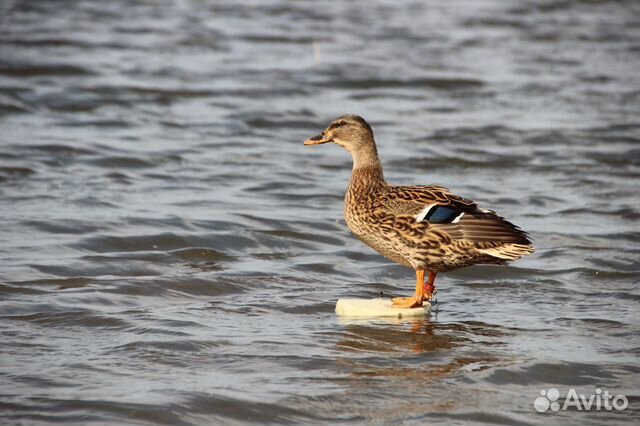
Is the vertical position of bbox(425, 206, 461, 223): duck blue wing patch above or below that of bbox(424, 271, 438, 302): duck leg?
above

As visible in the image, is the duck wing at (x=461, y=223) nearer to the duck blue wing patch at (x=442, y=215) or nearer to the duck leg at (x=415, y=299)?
the duck blue wing patch at (x=442, y=215)

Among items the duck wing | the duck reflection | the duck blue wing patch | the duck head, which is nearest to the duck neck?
the duck head

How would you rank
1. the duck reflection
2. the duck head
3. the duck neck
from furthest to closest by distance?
the duck head → the duck neck → the duck reflection

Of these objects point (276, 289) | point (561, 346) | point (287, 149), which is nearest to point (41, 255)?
point (276, 289)

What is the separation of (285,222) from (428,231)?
2.90 m

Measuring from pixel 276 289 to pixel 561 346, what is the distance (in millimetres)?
2188

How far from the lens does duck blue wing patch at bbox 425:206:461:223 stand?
7434 mm

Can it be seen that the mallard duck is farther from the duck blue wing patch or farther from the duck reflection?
the duck reflection

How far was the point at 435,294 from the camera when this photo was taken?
8250 mm

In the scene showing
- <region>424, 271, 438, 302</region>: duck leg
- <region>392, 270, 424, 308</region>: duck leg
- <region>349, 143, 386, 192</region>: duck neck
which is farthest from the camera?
<region>349, 143, 386, 192</region>: duck neck

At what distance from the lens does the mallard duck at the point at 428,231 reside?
736 centimetres

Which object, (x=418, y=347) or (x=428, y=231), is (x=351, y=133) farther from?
(x=418, y=347)

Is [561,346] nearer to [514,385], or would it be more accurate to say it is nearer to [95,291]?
[514,385]

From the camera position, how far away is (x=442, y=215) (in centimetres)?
745
